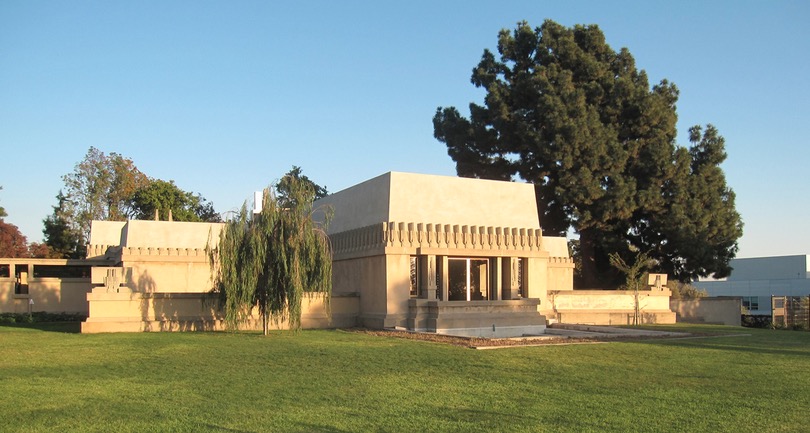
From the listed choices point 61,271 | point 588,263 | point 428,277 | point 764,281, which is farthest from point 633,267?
point 764,281

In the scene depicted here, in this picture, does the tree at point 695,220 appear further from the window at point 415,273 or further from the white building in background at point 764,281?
the white building in background at point 764,281

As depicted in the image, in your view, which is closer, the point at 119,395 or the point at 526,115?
the point at 119,395

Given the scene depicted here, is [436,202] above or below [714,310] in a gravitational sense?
above

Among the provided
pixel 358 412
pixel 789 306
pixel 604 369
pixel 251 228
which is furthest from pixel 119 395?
pixel 789 306

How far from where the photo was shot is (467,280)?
26.5m

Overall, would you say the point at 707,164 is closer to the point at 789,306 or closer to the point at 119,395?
the point at 789,306

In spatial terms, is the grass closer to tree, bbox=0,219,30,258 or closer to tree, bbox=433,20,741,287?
tree, bbox=433,20,741,287

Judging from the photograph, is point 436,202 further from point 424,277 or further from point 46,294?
point 46,294

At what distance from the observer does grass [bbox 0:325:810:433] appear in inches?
344

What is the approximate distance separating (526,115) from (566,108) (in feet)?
9.39

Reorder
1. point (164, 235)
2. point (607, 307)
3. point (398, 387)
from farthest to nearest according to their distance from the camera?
point (164, 235)
point (607, 307)
point (398, 387)

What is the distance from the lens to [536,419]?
349 inches

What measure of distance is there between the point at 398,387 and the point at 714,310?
28028 millimetres

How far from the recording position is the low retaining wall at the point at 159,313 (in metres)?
22.5
